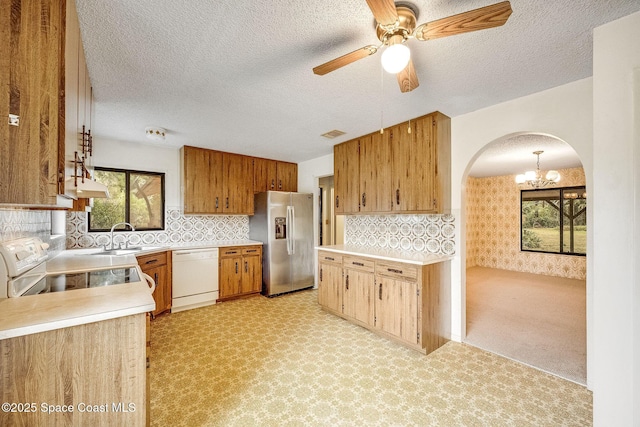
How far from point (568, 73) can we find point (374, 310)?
2659 mm

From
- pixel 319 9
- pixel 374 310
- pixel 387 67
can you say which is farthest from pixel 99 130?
pixel 374 310

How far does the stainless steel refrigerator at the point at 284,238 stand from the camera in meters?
4.28

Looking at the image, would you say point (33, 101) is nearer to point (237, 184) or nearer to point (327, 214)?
point (237, 184)

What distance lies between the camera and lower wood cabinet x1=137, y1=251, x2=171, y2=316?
3183mm

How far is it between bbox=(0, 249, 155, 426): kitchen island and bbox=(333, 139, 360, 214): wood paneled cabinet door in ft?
8.95

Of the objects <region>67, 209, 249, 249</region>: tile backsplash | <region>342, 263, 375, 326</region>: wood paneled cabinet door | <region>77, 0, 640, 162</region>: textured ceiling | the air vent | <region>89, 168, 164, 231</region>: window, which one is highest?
<region>77, 0, 640, 162</region>: textured ceiling

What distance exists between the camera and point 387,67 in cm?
132

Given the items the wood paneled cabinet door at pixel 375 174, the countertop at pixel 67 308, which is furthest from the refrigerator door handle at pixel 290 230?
the countertop at pixel 67 308

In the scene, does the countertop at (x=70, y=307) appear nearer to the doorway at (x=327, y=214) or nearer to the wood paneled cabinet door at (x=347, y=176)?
the wood paneled cabinet door at (x=347, y=176)

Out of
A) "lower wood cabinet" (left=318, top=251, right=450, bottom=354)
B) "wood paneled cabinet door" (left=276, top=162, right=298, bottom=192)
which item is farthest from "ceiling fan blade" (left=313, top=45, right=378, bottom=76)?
"wood paneled cabinet door" (left=276, top=162, right=298, bottom=192)

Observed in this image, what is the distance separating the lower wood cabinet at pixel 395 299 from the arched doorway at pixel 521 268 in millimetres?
574

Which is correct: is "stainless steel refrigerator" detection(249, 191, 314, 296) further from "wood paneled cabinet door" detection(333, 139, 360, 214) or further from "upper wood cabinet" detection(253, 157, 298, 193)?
"wood paneled cabinet door" detection(333, 139, 360, 214)

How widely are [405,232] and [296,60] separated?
2408mm

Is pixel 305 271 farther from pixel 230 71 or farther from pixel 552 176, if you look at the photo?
pixel 552 176
